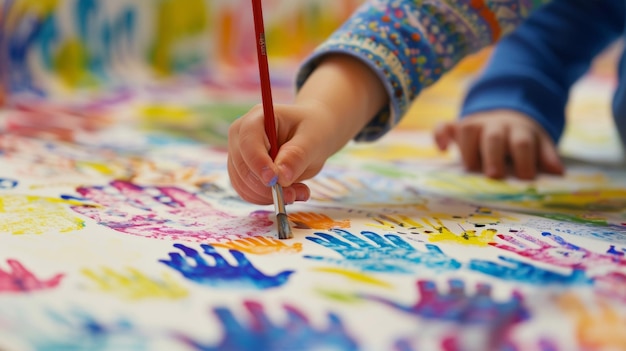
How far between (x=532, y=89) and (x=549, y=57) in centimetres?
6

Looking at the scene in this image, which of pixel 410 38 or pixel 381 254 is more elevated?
pixel 410 38

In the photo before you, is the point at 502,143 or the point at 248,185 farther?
the point at 502,143

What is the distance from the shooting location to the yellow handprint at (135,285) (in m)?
0.33

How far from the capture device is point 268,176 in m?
0.42

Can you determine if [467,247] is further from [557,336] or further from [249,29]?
[249,29]

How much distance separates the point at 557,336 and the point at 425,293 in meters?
0.06

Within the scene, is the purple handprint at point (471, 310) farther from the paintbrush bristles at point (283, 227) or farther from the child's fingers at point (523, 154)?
the child's fingers at point (523, 154)

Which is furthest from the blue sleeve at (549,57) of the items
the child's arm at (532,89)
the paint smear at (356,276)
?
Result: the paint smear at (356,276)

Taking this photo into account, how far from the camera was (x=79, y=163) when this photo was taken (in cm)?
62

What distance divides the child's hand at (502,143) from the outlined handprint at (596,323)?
0.32 metres

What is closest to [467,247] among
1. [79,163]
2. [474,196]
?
[474,196]

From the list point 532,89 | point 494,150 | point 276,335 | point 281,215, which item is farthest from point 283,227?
point 532,89

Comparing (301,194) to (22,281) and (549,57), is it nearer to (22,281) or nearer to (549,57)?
(22,281)

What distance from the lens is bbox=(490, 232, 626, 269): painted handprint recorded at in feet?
1.24
